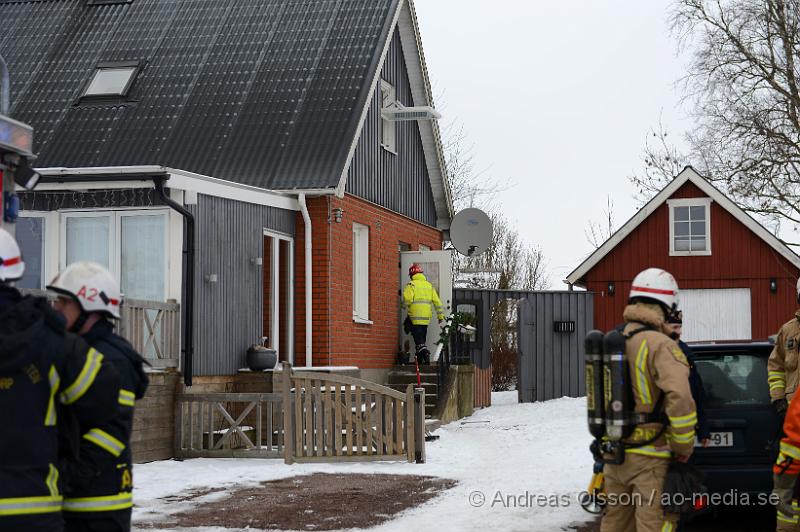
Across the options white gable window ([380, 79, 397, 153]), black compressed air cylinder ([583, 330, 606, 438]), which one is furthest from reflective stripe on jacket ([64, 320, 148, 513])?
white gable window ([380, 79, 397, 153])

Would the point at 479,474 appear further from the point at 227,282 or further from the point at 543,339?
the point at 543,339

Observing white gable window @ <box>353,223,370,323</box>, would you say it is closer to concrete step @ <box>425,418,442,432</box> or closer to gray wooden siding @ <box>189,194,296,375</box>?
concrete step @ <box>425,418,442,432</box>

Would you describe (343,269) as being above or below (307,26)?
below

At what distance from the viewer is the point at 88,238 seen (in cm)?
1614

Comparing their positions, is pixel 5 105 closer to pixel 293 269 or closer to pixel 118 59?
pixel 293 269

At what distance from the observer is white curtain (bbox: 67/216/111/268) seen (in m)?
16.1

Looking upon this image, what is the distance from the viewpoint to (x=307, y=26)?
21562 mm

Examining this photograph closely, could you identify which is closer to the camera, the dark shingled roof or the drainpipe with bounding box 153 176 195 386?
the drainpipe with bounding box 153 176 195 386

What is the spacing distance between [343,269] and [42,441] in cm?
1478

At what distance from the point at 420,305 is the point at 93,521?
16.3 meters

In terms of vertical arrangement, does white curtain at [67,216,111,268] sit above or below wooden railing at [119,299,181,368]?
A: above

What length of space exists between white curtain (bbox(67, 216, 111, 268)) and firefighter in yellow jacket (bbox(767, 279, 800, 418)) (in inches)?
372

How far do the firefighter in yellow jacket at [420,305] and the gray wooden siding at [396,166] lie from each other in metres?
1.53

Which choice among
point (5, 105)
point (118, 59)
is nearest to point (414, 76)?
point (118, 59)
